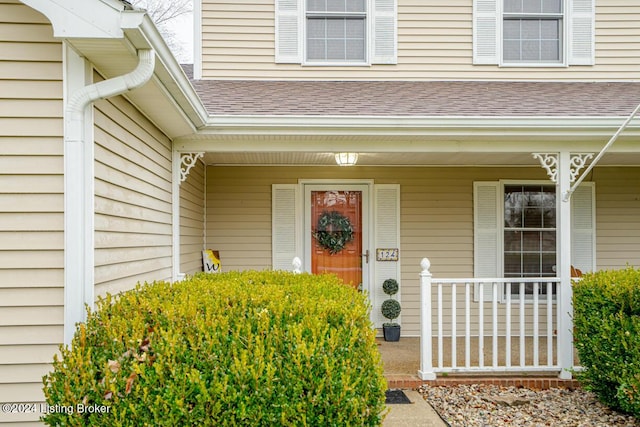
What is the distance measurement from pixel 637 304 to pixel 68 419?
4071mm

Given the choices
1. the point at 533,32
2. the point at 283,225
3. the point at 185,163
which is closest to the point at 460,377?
the point at 283,225

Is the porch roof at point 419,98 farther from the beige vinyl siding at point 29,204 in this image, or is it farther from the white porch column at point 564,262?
the beige vinyl siding at point 29,204

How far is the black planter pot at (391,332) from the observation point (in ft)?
20.9

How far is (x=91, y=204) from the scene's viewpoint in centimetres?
269

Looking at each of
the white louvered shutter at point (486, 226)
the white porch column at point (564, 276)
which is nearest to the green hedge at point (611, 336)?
the white porch column at point (564, 276)

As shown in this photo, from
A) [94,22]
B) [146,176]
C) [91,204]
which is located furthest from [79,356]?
[146,176]

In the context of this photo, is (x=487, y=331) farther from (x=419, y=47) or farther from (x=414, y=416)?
(x=419, y=47)

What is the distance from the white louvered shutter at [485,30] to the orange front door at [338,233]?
2.41 meters

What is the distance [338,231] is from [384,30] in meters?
2.69

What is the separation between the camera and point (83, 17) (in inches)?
95.7

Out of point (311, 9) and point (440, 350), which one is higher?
point (311, 9)

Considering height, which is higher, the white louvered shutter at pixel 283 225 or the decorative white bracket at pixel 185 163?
the decorative white bracket at pixel 185 163

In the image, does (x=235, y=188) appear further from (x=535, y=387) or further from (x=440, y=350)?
(x=535, y=387)

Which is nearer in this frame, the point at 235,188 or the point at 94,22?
the point at 94,22
